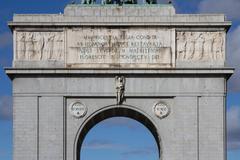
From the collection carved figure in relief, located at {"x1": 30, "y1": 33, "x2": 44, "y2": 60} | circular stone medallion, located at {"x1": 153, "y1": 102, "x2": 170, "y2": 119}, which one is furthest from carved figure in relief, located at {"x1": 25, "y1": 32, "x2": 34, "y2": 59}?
circular stone medallion, located at {"x1": 153, "y1": 102, "x2": 170, "y2": 119}

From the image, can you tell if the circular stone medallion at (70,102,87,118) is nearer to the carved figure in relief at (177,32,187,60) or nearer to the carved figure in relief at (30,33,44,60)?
the carved figure in relief at (30,33,44,60)

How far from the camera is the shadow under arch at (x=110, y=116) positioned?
262ft

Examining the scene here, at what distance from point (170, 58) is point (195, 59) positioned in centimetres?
144

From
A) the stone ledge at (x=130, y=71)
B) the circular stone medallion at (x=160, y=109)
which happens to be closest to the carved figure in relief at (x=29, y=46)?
the stone ledge at (x=130, y=71)

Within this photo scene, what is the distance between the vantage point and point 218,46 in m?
80.1

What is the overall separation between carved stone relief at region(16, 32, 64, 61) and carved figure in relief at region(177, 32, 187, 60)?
6.71 m

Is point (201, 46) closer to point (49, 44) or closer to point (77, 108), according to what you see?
point (77, 108)

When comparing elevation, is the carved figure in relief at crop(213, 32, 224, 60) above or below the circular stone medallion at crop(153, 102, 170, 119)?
above

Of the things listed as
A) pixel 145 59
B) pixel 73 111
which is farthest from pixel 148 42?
pixel 73 111

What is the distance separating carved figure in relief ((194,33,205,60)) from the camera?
80.1m

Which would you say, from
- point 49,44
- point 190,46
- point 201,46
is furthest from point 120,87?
point 201,46

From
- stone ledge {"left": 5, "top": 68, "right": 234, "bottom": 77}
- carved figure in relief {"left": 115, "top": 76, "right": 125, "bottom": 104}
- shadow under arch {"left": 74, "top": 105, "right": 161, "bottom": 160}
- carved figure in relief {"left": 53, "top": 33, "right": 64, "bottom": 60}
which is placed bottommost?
shadow under arch {"left": 74, "top": 105, "right": 161, "bottom": 160}

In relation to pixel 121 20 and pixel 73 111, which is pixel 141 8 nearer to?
pixel 121 20

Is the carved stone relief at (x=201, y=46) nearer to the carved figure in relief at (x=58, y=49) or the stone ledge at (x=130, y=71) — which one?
the stone ledge at (x=130, y=71)
